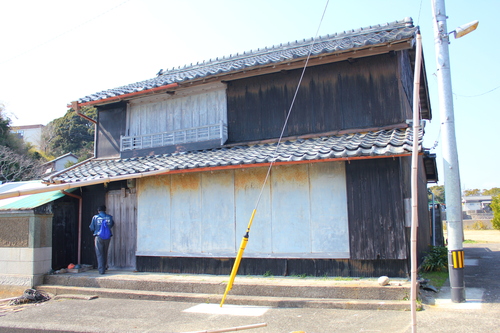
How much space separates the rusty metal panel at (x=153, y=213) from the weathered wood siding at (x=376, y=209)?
16.3 feet

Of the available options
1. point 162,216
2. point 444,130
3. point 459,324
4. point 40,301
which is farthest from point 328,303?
point 40,301

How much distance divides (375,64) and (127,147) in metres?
8.11

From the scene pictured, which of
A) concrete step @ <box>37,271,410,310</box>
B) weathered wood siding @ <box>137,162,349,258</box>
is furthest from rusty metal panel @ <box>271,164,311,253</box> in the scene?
concrete step @ <box>37,271,410,310</box>

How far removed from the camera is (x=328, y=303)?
7391 millimetres

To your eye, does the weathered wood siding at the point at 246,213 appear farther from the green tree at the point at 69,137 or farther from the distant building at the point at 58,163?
the green tree at the point at 69,137

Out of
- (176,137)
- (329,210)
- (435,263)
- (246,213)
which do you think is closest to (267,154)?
(246,213)

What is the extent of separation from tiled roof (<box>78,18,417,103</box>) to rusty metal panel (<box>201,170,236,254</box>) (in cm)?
310

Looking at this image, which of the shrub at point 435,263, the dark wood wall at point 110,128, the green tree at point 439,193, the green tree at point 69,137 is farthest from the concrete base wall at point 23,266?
the green tree at point 439,193

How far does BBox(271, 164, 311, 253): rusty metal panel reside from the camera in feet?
29.6

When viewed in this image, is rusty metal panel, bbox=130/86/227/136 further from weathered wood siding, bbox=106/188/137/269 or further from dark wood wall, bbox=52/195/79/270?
dark wood wall, bbox=52/195/79/270

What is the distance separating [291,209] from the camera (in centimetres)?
917

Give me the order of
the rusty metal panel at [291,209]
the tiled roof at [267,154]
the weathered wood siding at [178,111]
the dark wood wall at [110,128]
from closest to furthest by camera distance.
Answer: the tiled roof at [267,154], the rusty metal panel at [291,209], the weathered wood siding at [178,111], the dark wood wall at [110,128]

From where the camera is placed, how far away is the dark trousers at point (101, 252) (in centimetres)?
1031

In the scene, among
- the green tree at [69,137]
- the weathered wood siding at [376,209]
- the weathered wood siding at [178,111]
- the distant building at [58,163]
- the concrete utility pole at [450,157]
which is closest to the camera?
the concrete utility pole at [450,157]
